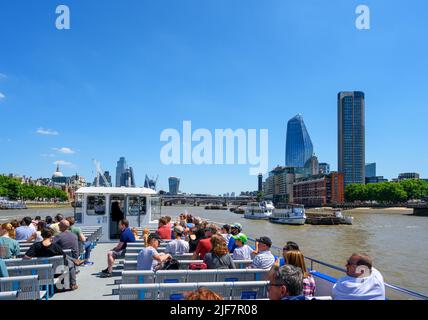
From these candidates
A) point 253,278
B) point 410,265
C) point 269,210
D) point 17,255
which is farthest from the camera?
point 269,210

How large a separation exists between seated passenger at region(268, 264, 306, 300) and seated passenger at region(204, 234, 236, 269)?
334cm

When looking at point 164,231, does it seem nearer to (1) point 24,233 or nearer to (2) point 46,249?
(2) point 46,249

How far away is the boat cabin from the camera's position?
18.2m

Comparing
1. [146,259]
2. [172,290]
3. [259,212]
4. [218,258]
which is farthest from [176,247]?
[259,212]

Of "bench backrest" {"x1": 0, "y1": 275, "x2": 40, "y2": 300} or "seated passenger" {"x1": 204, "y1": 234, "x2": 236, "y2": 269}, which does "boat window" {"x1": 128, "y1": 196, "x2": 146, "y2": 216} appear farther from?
"bench backrest" {"x1": 0, "y1": 275, "x2": 40, "y2": 300}

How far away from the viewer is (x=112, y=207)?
18938mm

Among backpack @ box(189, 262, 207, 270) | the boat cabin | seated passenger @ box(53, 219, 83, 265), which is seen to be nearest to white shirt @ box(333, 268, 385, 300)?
backpack @ box(189, 262, 207, 270)

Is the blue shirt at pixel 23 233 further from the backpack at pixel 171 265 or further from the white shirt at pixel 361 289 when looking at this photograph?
the white shirt at pixel 361 289

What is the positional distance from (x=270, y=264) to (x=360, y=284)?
8.47 feet
